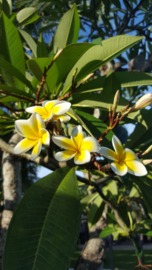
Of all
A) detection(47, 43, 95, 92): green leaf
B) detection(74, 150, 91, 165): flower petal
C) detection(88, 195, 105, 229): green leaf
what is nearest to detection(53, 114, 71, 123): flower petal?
detection(74, 150, 91, 165): flower petal

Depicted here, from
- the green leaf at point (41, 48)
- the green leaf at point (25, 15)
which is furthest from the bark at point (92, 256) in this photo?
the green leaf at point (25, 15)

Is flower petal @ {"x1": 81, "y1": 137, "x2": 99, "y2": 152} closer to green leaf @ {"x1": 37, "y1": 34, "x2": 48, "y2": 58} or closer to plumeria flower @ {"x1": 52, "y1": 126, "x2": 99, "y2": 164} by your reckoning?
plumeria flower @ {"x1": 52, "y1": 126, "x2": 99, "y2": 164}

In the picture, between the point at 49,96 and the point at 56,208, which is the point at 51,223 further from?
the point at 49,96

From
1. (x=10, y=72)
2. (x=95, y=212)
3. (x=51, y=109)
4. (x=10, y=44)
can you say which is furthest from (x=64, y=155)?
(x=95, y=212)

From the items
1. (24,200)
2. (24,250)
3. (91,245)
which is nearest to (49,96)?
(24,200)

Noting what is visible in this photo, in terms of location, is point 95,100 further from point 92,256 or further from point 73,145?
point 92,256

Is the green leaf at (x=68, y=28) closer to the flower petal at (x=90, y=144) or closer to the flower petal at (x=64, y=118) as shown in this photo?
the flower petal at (x=64, y=118)
